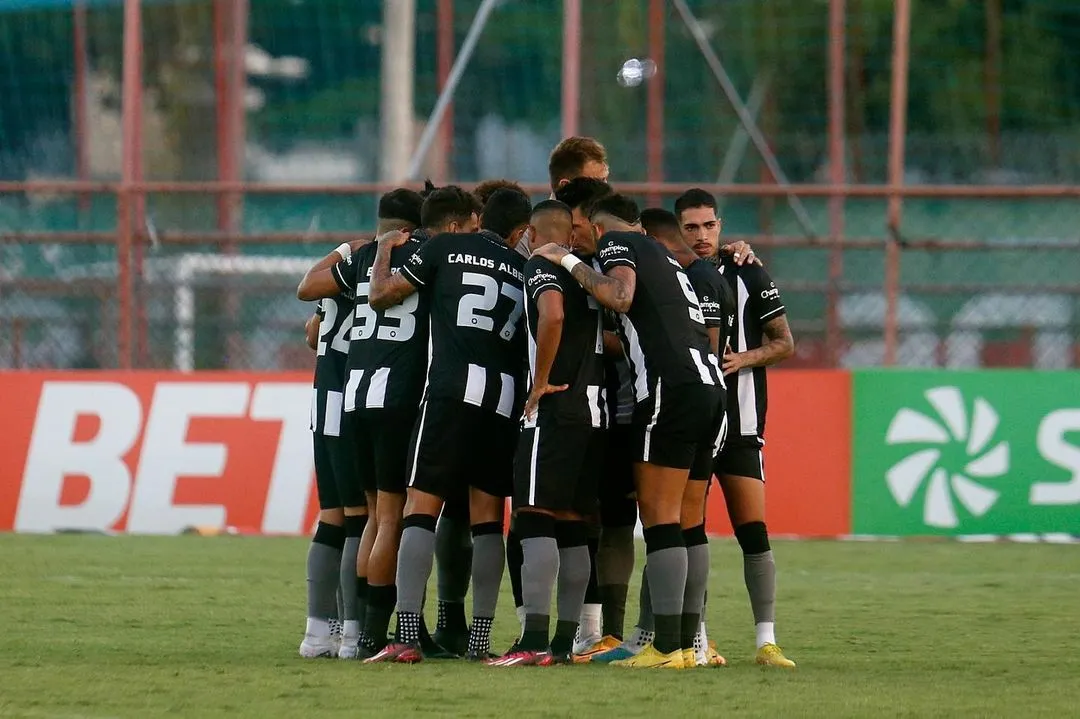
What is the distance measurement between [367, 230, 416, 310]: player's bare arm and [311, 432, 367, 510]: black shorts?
725 mm

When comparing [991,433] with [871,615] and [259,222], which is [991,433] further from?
[259,222]

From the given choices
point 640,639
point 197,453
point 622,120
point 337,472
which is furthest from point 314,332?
point 622,120

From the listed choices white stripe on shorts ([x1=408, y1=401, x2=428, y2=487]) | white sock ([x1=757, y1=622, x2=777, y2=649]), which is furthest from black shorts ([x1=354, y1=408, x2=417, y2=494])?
white sock ([x1=757, y1=622, x2=777, y2=649])

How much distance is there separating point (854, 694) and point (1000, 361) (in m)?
10.7

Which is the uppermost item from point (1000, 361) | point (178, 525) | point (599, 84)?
point (599, 84)

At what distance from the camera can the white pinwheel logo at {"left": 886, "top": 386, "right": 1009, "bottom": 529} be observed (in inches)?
600

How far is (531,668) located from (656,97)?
1540cm

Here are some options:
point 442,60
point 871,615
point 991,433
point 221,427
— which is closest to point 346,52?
point 442,60

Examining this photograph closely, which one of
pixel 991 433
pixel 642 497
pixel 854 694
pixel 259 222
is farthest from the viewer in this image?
pixel 259 222

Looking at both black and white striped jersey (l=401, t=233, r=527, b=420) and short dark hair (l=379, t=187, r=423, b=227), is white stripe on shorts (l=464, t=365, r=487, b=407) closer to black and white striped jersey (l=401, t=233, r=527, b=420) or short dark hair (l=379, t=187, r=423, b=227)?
black and white striped jersey (l=401, t=233, r=527, b=420)

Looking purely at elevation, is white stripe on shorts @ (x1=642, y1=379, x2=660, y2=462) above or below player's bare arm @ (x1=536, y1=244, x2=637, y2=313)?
below

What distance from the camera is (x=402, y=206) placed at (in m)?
8.98

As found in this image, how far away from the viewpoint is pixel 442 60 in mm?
21812

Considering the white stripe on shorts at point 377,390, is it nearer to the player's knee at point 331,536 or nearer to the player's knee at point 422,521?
the player's knee at point 422,521
